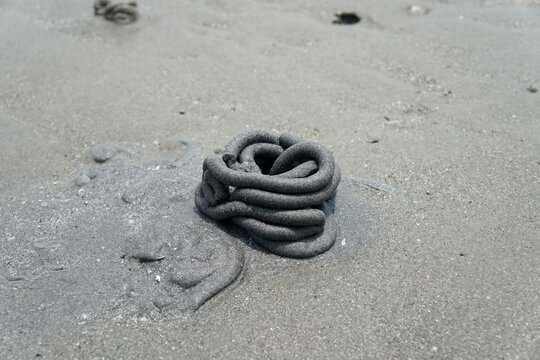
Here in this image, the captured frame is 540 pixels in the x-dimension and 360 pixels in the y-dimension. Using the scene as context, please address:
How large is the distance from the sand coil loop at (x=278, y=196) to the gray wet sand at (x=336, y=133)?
184mm

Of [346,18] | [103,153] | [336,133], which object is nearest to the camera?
[103,153]

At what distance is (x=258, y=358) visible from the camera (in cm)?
251

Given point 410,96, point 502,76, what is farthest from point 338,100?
point 502,76

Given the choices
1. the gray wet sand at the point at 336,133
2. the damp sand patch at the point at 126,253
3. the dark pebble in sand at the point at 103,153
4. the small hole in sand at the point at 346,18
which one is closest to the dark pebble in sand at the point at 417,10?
the gray wet sand at the point at 336,133

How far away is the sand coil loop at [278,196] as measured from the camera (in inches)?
116

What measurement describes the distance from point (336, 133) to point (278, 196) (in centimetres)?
172

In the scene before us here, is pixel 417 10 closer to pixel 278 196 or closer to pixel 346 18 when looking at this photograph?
pixel 346 18

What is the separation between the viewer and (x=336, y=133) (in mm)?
4457

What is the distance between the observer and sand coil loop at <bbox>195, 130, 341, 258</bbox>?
9.65 feet

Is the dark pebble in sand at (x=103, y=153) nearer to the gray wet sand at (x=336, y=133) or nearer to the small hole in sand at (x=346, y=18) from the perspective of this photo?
the gray wet sand at (x=336, y=133)

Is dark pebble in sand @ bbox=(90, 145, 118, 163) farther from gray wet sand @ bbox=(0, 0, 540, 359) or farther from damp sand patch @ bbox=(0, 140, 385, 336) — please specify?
damp sand patch @ bbox=(0, 140, 385, 336)

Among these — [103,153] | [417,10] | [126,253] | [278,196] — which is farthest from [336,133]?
[417,10]

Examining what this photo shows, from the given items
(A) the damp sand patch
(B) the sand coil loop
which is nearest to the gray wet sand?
(A) the damp sand patch

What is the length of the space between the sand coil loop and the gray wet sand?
18 cm
